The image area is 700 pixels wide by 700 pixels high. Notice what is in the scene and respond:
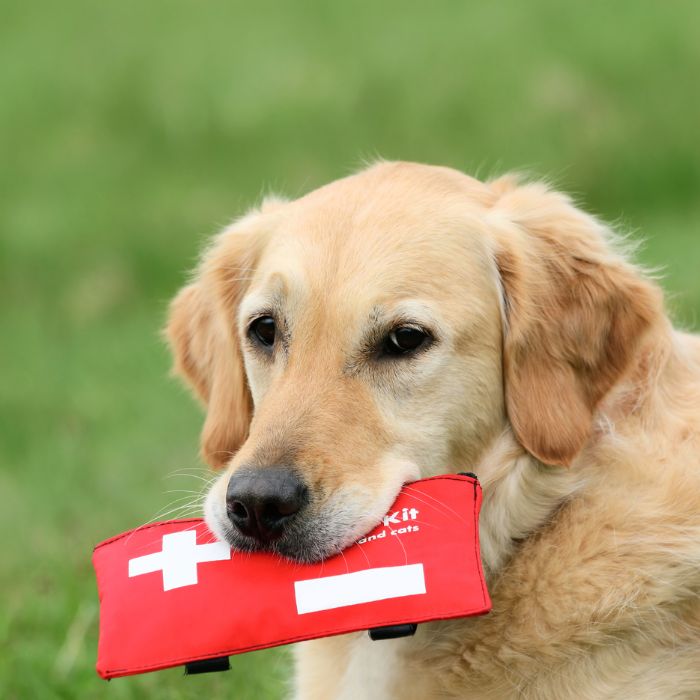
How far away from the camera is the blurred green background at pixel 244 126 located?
1327 cm

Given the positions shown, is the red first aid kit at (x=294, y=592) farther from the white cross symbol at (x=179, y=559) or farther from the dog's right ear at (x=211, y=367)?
the dog's right ear at (x=211, y=367)

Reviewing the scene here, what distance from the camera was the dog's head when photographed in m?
3.52

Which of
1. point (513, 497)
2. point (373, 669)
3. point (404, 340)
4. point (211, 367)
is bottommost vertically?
point (373, 669)

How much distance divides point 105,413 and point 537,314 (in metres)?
6.61

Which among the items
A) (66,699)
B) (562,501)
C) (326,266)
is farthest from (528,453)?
(66,699)

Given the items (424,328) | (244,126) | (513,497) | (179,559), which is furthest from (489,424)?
(244,126)

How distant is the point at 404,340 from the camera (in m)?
3.70

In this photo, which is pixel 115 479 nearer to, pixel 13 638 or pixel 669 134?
pixel 13 638

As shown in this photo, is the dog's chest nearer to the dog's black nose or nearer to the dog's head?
the dog's head

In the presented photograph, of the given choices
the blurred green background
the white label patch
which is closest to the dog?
the white label patch

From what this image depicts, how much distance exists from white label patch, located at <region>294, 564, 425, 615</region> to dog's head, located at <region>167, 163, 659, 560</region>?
24 centimetres

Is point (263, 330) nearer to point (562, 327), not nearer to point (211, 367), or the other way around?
point (211, 367)

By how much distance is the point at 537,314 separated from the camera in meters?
3.83

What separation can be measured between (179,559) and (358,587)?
1.83ft
